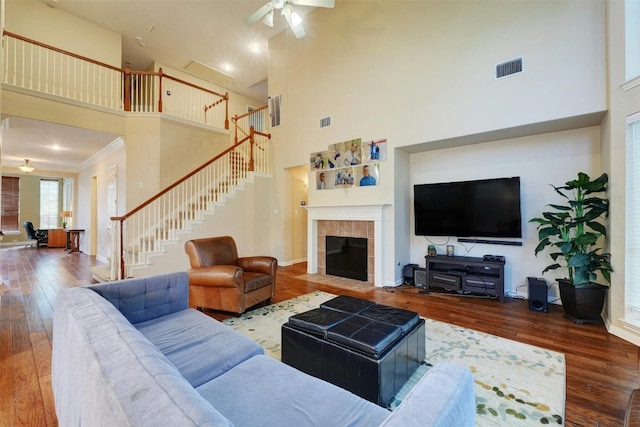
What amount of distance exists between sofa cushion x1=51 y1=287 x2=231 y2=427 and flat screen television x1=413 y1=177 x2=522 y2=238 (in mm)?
4233

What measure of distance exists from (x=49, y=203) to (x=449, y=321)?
14.7m

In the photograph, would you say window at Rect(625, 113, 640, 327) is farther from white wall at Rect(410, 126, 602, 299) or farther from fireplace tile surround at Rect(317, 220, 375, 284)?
fireplace tile surround at Rect(317, 220, 375, 284)

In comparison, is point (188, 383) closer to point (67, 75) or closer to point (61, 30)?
point (67, 75)

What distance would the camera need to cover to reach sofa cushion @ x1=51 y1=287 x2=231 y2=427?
0.62 metres

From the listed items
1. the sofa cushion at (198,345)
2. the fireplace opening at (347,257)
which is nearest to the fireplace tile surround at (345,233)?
the fireplace opening at (347,257)

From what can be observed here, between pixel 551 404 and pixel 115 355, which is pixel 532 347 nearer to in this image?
pixel 551 404

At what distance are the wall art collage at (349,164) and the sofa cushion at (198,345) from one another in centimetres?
361

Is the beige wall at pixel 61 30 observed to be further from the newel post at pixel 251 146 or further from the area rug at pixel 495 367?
the area rug at pixel 495 367

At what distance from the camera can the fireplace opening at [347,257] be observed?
4.96 meters

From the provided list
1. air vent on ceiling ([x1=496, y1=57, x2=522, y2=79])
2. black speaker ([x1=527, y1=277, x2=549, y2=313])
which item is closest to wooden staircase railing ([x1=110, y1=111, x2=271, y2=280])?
air vent on ceiling ([x1=496, y1=57, x2=522, y2=79])

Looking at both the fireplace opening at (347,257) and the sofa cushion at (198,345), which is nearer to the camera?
the sofa cushion at (198,345)

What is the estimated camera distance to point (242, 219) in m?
5.96

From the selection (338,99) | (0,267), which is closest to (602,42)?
(338,99)

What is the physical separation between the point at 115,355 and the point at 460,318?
3346 millimetres
